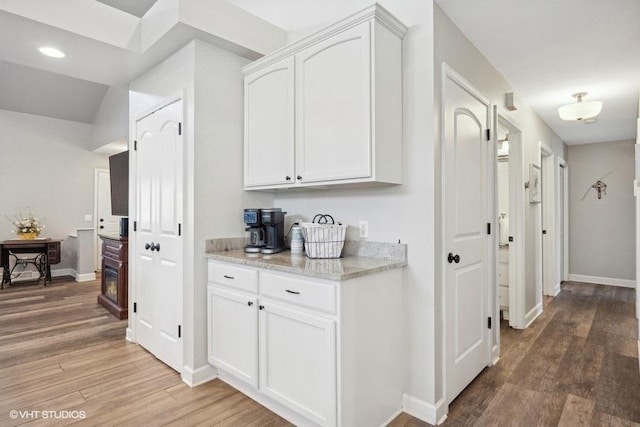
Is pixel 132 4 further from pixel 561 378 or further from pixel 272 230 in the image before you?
pixel 561 378

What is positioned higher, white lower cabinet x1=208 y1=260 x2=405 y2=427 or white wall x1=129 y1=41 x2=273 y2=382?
white wall x1=129 y1=41 x2=273 y2=382

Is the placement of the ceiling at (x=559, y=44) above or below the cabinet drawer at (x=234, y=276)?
above

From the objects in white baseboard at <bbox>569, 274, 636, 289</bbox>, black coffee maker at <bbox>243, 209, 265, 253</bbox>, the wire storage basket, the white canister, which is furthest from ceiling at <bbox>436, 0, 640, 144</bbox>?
white baseboard at <bbox>569, 274, 636, 289</bbox>

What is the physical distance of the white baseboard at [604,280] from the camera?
5.48 metres

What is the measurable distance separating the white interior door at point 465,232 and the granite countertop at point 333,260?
1.13 ft

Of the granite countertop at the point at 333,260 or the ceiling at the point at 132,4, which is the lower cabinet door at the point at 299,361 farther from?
the ceiling at the point at 132,4

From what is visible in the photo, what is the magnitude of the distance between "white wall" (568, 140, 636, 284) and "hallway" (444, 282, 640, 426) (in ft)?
6.59

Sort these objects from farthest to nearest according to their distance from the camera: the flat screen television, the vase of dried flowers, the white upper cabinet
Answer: the vase of dried flowers, the flat screen television, the white upper cabinet

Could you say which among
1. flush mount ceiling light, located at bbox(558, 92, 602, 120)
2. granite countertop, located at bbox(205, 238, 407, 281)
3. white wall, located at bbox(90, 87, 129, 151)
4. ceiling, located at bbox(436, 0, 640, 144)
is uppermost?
white wall, located at bbox(90, 87, 129, 151)

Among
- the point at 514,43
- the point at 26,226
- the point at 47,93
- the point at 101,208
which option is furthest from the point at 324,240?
the point at 101,208

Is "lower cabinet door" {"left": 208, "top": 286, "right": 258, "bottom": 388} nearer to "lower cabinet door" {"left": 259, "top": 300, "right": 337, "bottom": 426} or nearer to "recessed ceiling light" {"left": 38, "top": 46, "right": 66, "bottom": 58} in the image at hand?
"lower cabinet door" {"left": 259, "top": 300, "right": 337, "bottom": 426}

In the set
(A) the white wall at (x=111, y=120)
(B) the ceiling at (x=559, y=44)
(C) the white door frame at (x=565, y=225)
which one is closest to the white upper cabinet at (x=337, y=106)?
(B) the ceiling at (x=559, y=44)

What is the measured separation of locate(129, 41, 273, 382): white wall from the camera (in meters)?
2.45

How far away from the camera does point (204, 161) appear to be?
2.49 metres
